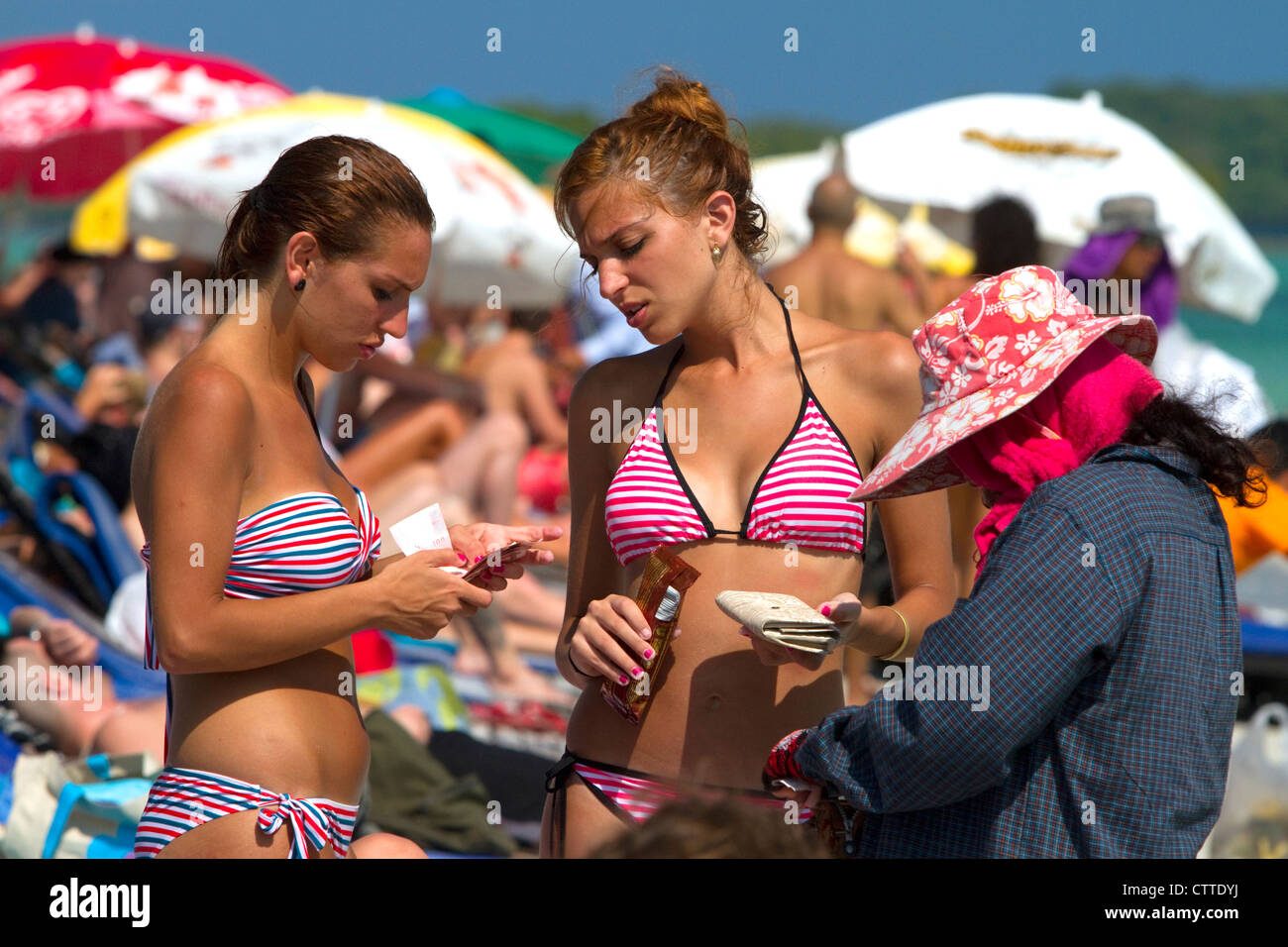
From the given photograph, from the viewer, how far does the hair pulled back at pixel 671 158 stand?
232 cm

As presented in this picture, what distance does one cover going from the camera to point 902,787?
5.42 feet

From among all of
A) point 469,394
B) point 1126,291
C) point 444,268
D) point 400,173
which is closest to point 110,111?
point 444,268

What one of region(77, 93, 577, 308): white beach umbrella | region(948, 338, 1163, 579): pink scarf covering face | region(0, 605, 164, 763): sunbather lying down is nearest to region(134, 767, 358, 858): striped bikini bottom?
region(948, 338, 1163, 579): pink scarf covering face

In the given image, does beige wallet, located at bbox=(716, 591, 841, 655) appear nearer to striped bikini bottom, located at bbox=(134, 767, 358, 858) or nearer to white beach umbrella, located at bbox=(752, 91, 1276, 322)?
striped bikini bottom, located at bbox=(134, 767, 358, 858)

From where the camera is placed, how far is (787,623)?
1.92 meters

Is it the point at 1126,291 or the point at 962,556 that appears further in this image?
the point at 1126,291

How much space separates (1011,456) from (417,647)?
523 centimetres

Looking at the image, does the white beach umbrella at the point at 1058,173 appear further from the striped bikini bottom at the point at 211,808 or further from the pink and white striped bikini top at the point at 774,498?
the striped bikini bottom at the point at 211,808

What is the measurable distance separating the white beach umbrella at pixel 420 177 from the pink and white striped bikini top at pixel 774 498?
5.32m

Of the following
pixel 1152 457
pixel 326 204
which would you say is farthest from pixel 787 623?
pixel 326 204

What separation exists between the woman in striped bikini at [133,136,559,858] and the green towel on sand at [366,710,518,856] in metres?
2.26

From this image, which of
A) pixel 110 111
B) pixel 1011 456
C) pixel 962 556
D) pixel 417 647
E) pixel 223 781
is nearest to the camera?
pixel 1011 456

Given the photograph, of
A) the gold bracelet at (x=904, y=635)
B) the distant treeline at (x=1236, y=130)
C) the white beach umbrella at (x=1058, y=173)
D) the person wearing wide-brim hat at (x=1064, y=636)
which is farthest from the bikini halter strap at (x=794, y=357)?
the distant treeline at (x=1236, y=130)
